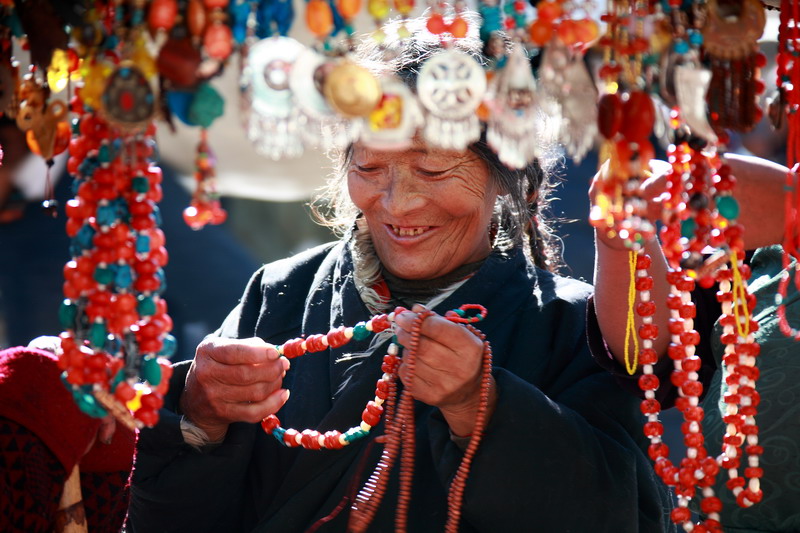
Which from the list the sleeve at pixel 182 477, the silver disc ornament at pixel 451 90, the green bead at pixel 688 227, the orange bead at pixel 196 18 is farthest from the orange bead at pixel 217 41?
the sleeve at pixel 182 477

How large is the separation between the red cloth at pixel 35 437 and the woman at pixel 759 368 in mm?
970

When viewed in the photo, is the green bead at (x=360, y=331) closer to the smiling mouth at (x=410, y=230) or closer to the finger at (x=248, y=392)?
the finger at (x=248, y=392)

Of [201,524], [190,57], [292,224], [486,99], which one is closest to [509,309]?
[201,524]

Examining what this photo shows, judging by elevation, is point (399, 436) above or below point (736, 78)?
below

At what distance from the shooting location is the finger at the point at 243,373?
1996 millimetres

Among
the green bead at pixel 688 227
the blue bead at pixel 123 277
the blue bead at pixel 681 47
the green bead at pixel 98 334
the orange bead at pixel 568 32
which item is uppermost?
the orange bead at pixel 568 32

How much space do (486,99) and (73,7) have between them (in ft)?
1.77

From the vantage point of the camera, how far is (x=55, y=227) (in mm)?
3543

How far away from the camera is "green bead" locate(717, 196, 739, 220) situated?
4.51ft

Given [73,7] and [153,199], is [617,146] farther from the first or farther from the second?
Result: [73,7]

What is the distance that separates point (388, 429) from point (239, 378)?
12.2 inches

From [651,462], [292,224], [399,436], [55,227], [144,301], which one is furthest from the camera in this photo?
[292,224]

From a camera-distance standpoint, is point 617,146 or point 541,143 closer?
point 617,146

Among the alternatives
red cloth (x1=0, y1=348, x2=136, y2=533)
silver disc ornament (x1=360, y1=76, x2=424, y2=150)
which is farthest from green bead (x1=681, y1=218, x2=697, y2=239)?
red cloth (x1=0, y1=348, x2=136, y2=533)
